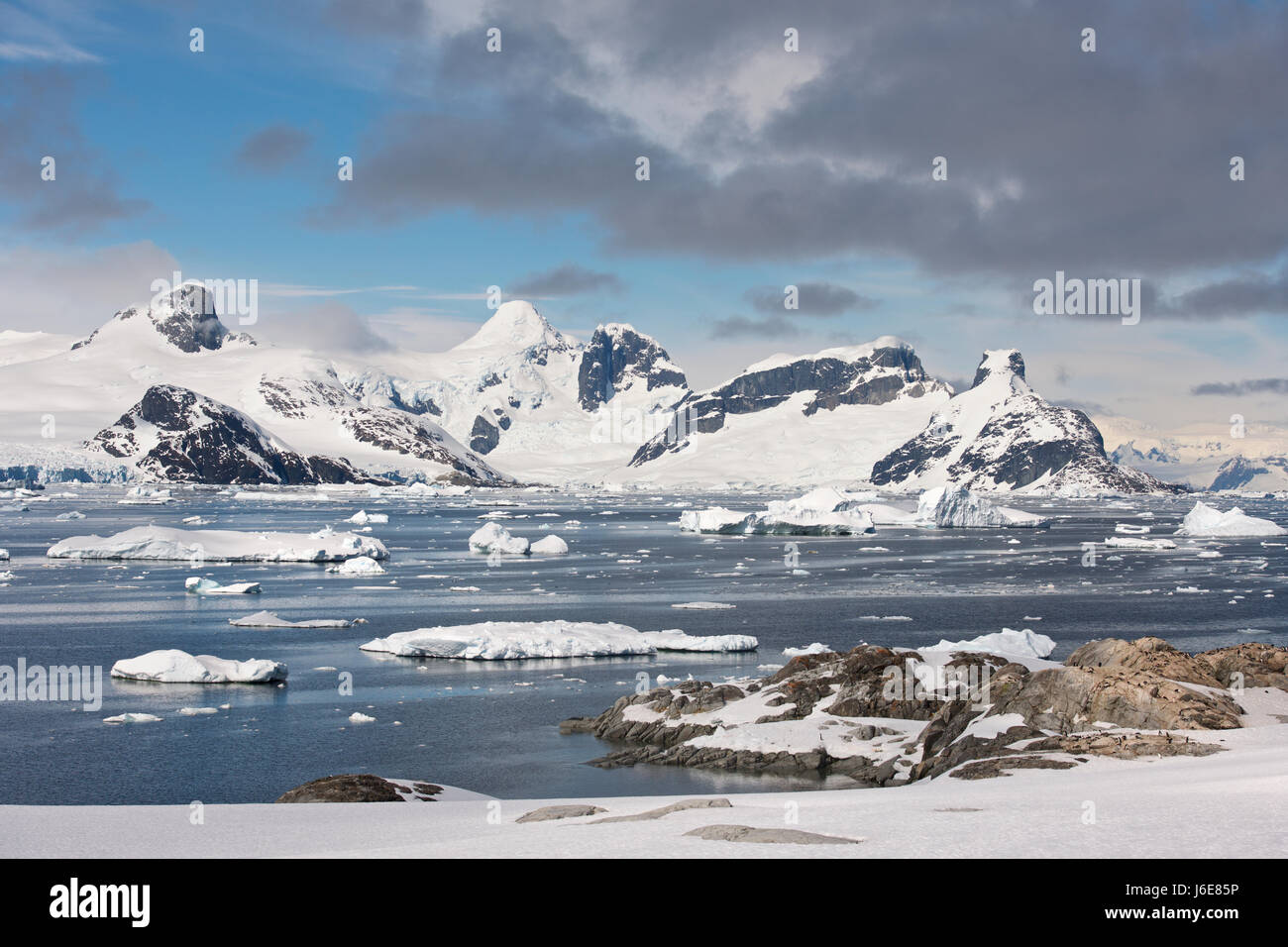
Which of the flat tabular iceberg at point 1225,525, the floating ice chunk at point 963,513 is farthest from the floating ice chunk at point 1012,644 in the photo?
the floating ice chunk at point 963,513

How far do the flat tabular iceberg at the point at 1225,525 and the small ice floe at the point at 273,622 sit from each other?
88761 mm

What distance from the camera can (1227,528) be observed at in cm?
10819

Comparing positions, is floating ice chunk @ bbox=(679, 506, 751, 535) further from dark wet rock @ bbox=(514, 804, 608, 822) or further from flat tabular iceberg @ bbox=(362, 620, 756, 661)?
dark wet rock @ bbox=(514, 804, 608, 822)

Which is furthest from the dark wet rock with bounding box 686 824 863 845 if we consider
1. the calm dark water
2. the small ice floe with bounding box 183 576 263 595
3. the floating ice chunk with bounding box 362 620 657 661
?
the small ice floe with bounding box 183 576 263 595

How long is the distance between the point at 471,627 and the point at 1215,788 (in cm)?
3282

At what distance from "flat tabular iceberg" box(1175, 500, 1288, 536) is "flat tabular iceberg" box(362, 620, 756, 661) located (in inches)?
3252

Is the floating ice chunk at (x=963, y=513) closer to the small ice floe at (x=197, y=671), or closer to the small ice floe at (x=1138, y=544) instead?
the small ice floe at (x=1138, y=544)

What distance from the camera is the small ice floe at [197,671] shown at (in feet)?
117

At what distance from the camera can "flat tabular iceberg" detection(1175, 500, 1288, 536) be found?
10706 cm
